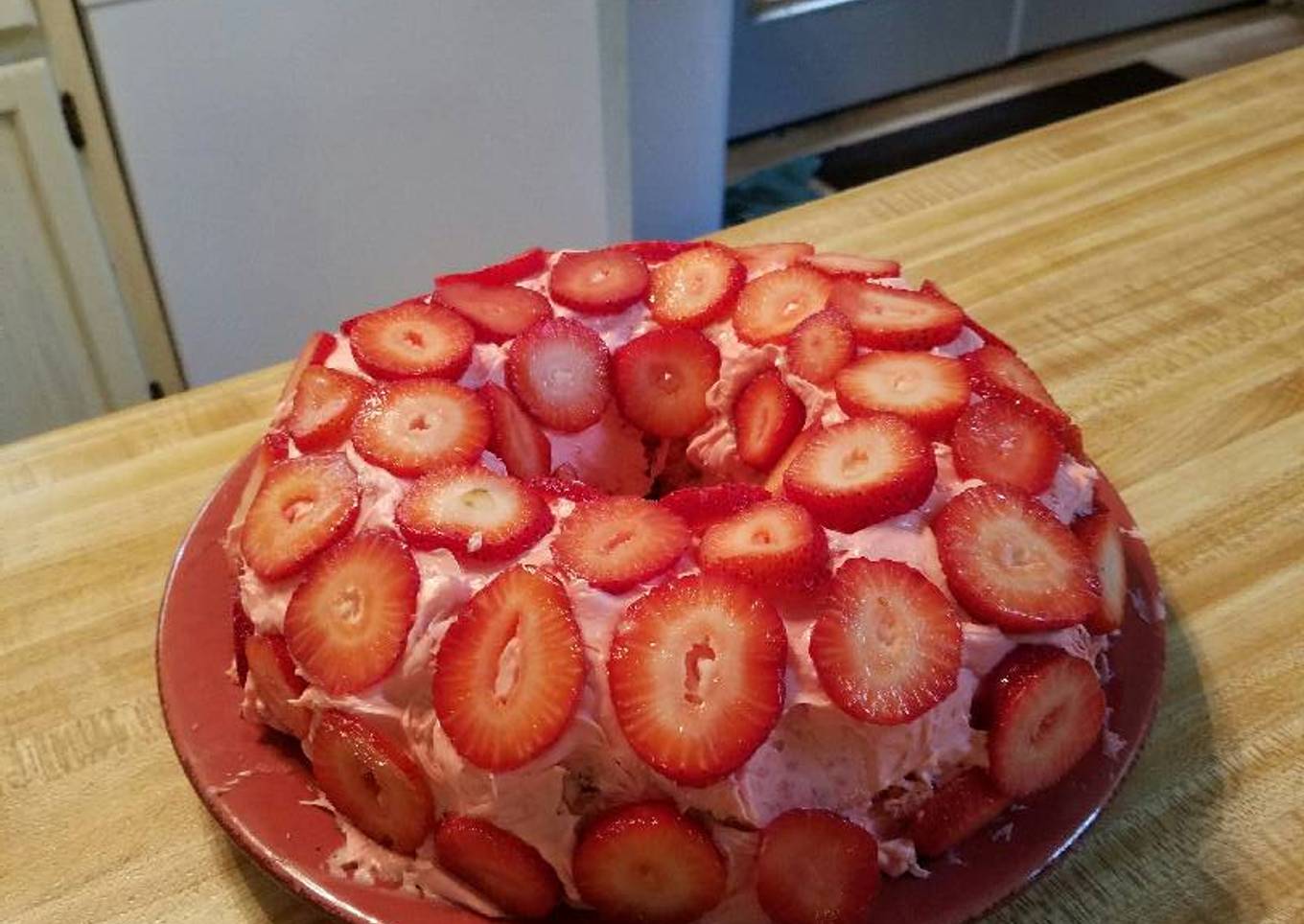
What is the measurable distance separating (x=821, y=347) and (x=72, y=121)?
3.95 feet

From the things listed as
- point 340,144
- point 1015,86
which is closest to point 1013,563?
point 340,144

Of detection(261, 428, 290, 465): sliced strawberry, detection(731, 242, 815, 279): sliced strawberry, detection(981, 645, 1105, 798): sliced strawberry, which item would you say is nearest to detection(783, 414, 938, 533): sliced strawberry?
detection(981, 645, 1105, 798): sliced strawberry

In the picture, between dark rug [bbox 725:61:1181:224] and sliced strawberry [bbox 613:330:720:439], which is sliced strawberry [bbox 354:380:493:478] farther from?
dark rug [bbox 725:61:1181:224]

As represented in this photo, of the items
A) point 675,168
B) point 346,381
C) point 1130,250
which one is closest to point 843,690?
point 346,381

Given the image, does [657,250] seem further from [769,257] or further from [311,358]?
[311,358]

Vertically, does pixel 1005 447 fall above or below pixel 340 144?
above

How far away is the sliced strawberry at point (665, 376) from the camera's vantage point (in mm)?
948

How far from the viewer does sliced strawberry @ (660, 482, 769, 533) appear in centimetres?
80

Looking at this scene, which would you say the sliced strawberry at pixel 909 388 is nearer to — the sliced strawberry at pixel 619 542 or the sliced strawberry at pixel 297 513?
the sliced strawberry at pixel 619 542

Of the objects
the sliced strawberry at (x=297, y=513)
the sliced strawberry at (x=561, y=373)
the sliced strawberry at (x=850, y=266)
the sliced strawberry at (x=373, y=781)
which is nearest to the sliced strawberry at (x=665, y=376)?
the sliced strawberry at (x=561, y=373)

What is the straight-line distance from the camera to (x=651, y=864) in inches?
27.1

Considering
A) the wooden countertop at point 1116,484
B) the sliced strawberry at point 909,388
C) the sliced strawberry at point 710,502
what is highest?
the sliced strawberry at point 909,388

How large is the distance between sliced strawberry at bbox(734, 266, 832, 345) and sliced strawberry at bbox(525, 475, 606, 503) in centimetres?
18

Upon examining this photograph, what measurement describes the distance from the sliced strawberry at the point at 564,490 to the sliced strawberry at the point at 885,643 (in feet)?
0.57
